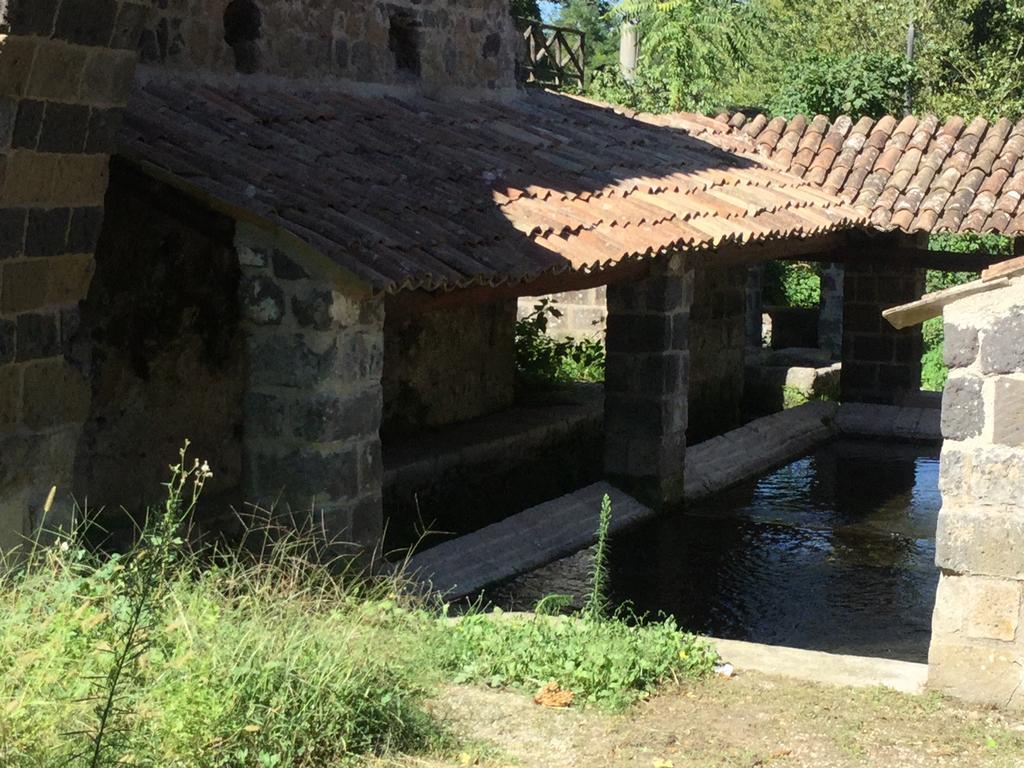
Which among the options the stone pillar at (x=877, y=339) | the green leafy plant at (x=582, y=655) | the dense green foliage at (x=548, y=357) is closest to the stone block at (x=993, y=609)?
the green leafy plant at (x=582, y=655)

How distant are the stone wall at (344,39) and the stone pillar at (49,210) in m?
2.46

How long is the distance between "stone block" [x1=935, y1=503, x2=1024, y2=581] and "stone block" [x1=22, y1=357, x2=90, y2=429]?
3.65 metres

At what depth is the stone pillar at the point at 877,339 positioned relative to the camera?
15.1 m

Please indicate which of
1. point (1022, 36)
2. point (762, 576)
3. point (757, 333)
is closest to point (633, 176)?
point (762, 576)

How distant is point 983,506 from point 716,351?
31.2ft

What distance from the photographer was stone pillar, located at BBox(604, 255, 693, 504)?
11094 mm

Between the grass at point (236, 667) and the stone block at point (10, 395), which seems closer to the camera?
the grass at point (236, 667)

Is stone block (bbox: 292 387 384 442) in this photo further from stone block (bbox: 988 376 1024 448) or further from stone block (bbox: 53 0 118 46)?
stone block (bbox: 988 376 1024 448)

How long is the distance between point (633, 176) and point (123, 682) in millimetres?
7014

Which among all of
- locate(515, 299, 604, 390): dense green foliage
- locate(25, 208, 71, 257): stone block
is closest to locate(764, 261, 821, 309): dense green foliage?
locate(515, 299, 604, 390): dense green foliage

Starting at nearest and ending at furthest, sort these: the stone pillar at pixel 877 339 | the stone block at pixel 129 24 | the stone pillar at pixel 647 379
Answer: the stone block at pixel 129 24, the stone pillar at pixel 647 379, the stone pillar at pixel 877 339

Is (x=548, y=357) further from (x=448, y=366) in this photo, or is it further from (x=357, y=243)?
(x=357, y=243)

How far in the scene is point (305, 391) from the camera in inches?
296

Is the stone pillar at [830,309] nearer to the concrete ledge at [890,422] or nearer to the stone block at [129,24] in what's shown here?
the concrete ledge at [890,422]
